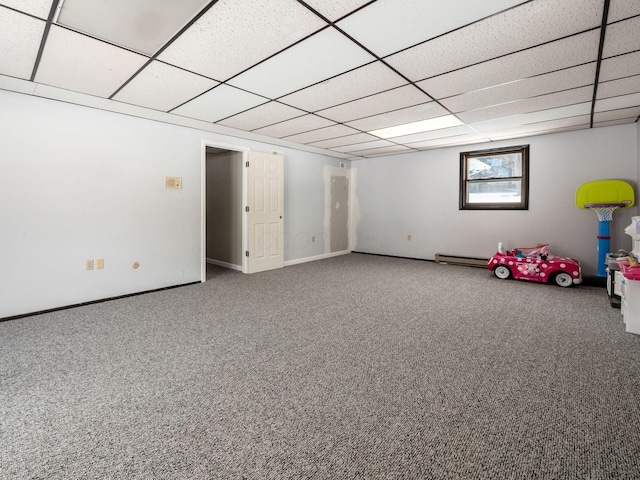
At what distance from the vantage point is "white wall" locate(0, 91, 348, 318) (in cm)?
306

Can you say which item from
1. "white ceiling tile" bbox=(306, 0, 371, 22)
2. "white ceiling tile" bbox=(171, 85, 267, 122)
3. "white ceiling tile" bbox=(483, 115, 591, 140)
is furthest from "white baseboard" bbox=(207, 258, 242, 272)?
"white ceiling tile" bbox=(483, 115, 591, 140)

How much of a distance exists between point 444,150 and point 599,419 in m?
5.19

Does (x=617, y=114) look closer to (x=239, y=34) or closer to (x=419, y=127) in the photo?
(x=419, y=127)

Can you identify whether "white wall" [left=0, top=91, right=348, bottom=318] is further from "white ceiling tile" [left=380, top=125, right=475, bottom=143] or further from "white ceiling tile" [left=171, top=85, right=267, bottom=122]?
"white ceiling tile" [left=380, top=125, right=475, bottom=143]

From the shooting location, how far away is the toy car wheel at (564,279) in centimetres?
414

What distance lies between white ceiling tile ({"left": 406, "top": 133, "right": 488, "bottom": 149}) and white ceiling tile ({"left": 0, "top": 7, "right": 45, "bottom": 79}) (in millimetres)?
4931

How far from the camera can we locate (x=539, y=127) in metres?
4.41

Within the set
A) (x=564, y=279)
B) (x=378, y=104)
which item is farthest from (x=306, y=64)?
(x=564, y=279)

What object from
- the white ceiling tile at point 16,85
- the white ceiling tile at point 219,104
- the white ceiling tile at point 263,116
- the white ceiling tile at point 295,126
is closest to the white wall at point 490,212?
the white ceiling tile at point 295,126

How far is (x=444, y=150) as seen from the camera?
19.5ft

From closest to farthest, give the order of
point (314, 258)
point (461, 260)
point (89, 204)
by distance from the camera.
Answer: point (89, 204)
point (461, 260)
point (314, 258)

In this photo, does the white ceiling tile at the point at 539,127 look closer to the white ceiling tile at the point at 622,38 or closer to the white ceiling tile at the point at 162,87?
the white ceiling tile at the point at 622,38

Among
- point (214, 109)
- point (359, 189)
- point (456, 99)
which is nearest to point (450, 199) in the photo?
point (359, 189)

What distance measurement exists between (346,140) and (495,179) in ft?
9.00
